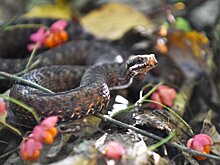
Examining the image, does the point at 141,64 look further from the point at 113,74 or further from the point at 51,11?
the point at 51,11

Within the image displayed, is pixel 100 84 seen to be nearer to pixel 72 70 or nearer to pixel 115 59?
pixel 72 70

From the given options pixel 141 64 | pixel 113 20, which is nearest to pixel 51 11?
pixel 113 20

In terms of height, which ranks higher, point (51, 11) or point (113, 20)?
point (51, 11)

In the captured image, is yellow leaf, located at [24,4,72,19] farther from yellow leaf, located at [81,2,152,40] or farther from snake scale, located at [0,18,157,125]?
snake scale, located at [0,18,157,125]

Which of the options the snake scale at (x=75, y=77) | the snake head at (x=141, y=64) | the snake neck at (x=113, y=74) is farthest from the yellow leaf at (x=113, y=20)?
the snake head at (x=141, y=64)

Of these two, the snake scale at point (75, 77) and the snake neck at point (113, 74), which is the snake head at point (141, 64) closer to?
the snake scale at point (75, 77)

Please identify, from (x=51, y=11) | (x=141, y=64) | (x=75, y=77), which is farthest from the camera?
(x=51, y=11)

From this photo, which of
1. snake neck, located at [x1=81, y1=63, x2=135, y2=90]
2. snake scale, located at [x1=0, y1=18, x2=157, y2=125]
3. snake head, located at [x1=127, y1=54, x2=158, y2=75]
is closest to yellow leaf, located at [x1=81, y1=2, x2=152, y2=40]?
snake scale, located at [x1=0, y1=18, x2=157, y2=125]

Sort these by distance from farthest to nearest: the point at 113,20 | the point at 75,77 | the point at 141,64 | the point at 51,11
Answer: the point at 51,11 < the point at 113,20 < the point at 75,77 < the point at 141,64

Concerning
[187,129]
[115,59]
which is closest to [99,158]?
[187,129]
